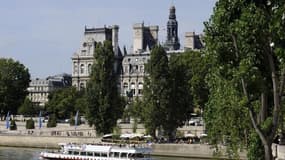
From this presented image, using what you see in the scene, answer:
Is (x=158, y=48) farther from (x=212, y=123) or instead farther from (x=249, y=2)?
(x=249, y=2)

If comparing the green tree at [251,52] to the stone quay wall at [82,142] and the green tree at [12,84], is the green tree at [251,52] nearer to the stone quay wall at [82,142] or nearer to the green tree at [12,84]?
the stone quay wall at [82,142]

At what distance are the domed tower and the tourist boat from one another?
10741cm

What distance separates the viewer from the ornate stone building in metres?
168

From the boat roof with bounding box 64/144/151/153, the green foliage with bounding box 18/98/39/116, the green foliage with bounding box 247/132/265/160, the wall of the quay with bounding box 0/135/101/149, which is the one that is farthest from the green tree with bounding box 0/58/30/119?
the green foliage with bounding box 247/132/265/160

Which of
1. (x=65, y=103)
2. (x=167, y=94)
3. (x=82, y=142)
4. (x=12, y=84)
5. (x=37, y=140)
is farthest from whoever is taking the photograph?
(x=65, y=103)

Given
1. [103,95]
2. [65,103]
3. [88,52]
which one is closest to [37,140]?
[103,95]

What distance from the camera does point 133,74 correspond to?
162m

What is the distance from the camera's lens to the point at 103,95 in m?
76.3

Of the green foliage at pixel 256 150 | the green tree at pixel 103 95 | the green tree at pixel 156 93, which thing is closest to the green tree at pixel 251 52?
the green foliage at pixel 256 150

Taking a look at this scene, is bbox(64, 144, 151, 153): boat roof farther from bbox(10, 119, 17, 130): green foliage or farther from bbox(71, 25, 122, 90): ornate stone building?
bbox(71, 25, 122, 90): ornate stone building

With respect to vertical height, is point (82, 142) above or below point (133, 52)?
below

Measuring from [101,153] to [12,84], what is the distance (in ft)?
220

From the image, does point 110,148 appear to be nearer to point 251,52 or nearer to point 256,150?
point 256,150

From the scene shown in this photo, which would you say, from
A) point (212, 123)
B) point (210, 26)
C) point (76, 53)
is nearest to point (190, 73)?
point (212, 123)
